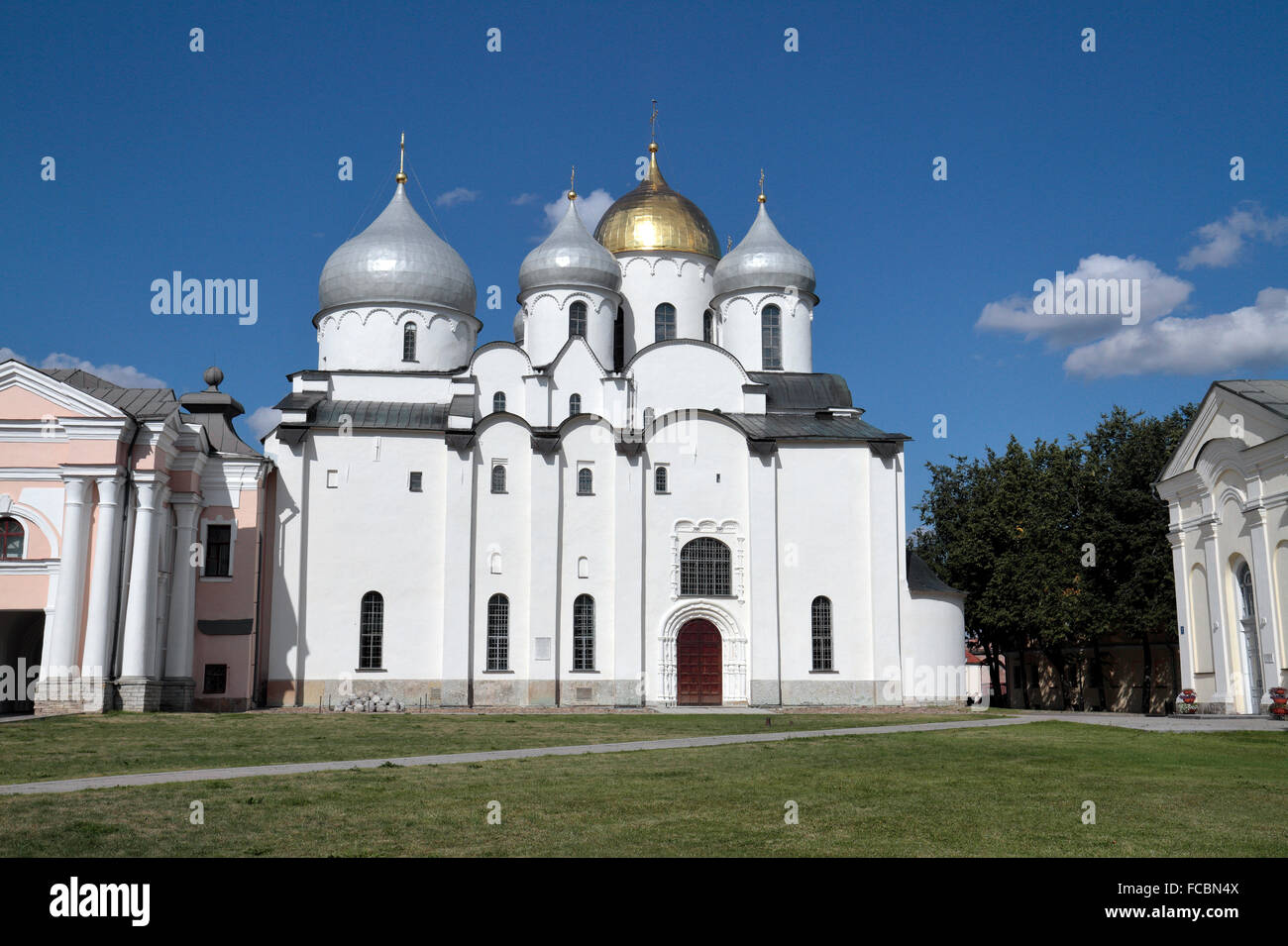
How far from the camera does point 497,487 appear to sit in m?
36.7

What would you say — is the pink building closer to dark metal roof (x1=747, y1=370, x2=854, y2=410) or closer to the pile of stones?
the pile of stones

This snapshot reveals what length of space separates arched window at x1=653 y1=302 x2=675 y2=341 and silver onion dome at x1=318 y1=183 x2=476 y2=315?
7.06m

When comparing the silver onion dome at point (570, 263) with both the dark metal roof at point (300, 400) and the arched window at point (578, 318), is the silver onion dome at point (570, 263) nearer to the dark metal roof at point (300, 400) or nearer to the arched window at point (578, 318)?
the arched window at point (578, 318)

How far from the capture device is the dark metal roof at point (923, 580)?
3762cm

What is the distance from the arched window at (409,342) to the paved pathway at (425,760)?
21.3 meters

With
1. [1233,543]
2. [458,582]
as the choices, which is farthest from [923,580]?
[458,582]

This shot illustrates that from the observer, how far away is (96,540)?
28.7 meters

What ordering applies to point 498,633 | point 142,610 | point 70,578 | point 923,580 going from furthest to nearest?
point 923,580, point 498,633, point 142,610, point 70,578

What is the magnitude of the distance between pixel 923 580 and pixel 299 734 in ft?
73.4

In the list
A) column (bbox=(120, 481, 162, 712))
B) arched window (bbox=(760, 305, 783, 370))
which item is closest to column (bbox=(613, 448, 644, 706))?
arched window (bbox=(760, 305, 783, 370))

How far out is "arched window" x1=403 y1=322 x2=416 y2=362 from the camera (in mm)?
40031

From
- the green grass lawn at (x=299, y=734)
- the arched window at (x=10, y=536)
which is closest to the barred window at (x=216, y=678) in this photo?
the green grass lawn at (x=299, y=734)

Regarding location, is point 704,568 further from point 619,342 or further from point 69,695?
point 69,695
